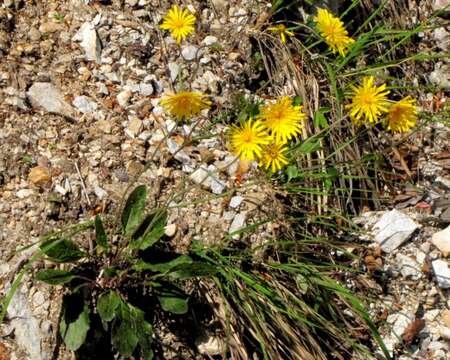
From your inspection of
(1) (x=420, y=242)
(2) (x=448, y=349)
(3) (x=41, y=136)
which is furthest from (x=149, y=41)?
(2) (x=448, y=349)

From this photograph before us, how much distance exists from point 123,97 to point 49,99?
12.1 inches

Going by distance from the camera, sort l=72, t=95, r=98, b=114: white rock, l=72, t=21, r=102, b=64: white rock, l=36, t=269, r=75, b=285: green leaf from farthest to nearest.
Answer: l=72, t=21, r=102, b=64: white rock
l=72, t=95, r=98, b=114: white rock
l=36, t=269, r=75, b=285: green leaf

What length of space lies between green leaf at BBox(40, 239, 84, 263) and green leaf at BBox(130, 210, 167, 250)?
0.20 metres

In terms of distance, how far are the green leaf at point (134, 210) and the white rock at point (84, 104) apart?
52 cm

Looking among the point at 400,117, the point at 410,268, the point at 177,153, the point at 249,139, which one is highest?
the point at 400,117

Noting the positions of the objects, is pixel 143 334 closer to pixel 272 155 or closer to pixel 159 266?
pixel 159 266

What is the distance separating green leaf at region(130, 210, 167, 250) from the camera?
90.1 inches

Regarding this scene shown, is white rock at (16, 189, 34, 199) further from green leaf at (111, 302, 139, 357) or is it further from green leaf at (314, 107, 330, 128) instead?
green leaf at (314, 107, 330, 128)

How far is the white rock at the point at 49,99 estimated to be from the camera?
2652 millimetres

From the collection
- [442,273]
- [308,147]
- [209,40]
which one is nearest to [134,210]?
[308,147]

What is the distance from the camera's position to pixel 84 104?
2.71 metres

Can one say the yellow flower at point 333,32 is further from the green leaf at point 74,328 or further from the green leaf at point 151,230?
the green leaf at point 74,328

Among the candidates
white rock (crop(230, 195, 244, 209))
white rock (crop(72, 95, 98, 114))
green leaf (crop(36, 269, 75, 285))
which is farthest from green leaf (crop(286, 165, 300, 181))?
green leaf (crop(36, 269, 75, 285))

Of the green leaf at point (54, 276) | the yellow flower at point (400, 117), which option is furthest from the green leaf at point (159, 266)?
the yellow flower at point (400, 117)
